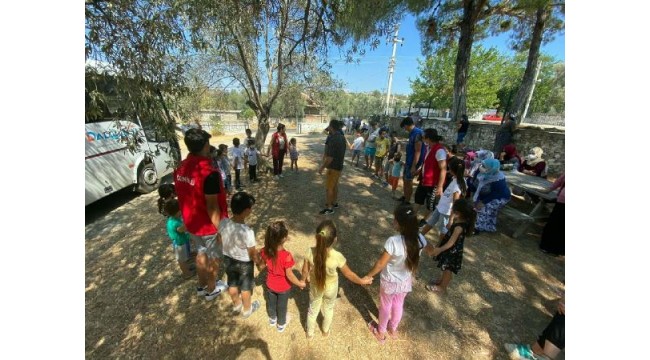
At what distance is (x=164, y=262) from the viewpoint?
12.1 ft

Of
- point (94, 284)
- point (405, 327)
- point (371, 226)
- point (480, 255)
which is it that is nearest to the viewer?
point (405, 327)

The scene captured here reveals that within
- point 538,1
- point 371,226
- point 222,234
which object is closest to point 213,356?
point 222,234

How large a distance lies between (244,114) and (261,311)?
3770 cm

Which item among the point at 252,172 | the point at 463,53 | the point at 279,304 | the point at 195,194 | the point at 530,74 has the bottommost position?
the point at 279,304

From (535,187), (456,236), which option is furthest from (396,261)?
(535,187)

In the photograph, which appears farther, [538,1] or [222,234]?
[538,1]

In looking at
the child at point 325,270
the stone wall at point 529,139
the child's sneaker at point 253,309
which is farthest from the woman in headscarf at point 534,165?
the child's sneaker at point 253,309

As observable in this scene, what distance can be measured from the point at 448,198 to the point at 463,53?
9.20 metres

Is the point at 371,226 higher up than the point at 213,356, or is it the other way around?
the point at 371,226

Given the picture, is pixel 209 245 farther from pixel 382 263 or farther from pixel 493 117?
pixel 493 117

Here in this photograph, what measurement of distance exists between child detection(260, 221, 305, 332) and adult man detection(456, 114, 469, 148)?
1086 centimetres

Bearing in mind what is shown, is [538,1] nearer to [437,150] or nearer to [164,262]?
[437,150]

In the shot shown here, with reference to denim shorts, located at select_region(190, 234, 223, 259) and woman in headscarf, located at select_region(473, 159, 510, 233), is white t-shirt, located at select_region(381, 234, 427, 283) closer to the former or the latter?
denim shorts, located at select_region(190, 234, 223, 259)

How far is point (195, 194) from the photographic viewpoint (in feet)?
7.91
